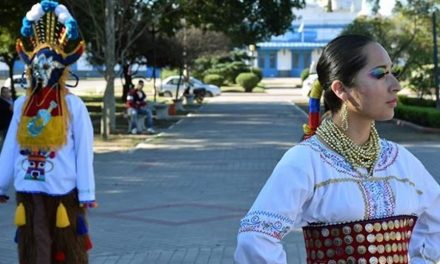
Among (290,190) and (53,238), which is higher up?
(290,190)

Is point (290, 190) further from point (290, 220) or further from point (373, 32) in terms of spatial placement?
point (373, 32)

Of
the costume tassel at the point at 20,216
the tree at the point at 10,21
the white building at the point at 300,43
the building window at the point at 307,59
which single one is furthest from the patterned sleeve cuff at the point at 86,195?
the building window at the point at 307,59

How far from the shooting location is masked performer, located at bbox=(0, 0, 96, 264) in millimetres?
4840

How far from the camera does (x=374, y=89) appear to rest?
2393 mm

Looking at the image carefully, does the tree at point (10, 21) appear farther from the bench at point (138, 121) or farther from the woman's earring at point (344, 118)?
the woman's earring at point (344, 118)

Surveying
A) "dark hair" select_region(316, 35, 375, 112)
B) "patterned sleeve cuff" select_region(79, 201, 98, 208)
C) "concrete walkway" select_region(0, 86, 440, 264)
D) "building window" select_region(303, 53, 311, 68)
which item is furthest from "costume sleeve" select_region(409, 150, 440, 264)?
"building window" select_region(303, 53, 311, 68)

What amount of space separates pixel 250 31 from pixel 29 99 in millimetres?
23503

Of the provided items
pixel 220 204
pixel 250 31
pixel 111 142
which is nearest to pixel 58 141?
pixel 220 204

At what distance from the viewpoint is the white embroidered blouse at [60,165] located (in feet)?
15.9

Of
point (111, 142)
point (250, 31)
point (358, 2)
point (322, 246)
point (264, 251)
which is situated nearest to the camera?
point (264, 251)

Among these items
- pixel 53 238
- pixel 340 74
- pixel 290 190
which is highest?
pixel 340 74

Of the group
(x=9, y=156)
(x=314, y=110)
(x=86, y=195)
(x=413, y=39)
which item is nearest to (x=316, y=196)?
(x=314, y=110)

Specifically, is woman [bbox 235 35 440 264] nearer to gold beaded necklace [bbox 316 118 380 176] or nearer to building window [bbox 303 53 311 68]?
gold beaded necklace [bbox 316 118 380 176]

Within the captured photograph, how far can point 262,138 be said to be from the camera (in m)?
19.3
